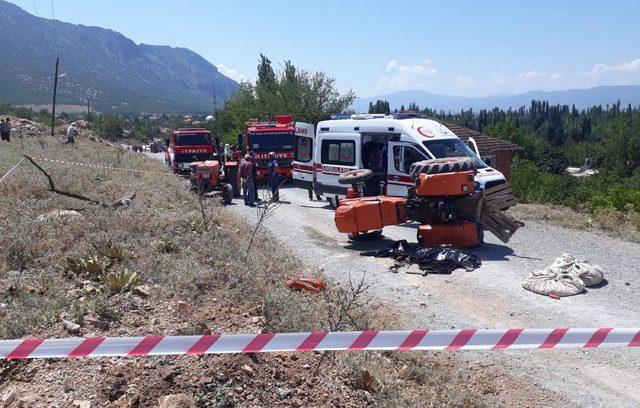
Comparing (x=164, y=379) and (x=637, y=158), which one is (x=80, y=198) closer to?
(x=164, y=379)

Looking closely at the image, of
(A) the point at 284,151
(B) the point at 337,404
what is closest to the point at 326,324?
(B) the point at 337,404

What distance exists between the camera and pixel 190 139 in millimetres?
23000

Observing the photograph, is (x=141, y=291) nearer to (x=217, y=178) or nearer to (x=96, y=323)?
(x=96, y=323)

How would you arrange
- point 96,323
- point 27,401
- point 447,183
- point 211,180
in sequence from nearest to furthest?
1. point 27,401
2. point 96,323
3. point 447,183
4. point 211,180

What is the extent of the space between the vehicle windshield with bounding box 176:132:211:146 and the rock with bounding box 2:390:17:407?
19.4m

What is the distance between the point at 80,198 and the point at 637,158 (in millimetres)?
64949

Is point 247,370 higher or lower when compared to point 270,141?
lower

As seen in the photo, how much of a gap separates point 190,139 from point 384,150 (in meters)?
11.0

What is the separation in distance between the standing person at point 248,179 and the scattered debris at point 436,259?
7.63 meters

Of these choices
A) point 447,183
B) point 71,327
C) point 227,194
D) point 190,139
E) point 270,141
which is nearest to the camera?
point 71,327

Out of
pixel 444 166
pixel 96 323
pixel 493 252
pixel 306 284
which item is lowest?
pixel 493 252

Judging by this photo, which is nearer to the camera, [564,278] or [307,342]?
[307,342]

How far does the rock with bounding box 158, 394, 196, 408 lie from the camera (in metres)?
3.99

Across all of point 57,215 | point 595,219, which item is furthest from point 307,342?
point 595,219
